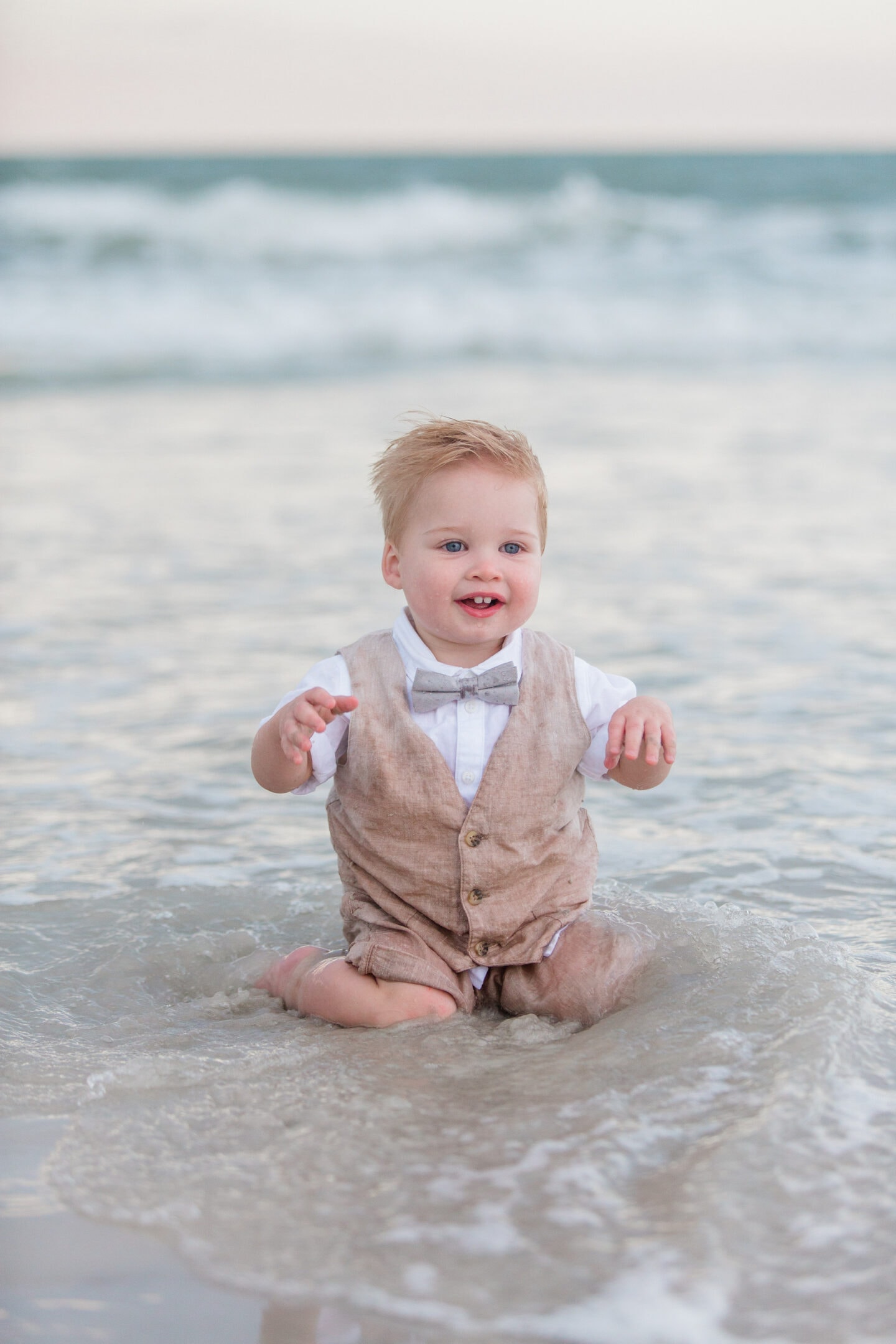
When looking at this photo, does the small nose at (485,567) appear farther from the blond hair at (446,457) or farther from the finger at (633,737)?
the finger at (633,737)

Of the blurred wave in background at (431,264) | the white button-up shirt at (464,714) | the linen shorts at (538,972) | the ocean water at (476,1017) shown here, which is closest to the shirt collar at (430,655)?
the white button-up shirt at (464,714)

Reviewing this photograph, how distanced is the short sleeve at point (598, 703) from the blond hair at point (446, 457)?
0.77 ft

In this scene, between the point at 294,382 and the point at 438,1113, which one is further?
the point at 294,382

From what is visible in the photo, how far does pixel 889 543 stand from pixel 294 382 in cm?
633

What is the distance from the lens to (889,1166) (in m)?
1.74

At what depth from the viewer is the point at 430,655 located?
→ 234 centimetres

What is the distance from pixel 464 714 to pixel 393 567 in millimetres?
272

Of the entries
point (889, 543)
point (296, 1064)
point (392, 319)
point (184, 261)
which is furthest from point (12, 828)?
point (184, 261)

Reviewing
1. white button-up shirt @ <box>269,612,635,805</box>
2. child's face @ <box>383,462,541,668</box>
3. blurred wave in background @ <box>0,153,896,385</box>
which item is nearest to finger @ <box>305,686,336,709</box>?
white button-up shirt @ <box>269,612,635,805</box>

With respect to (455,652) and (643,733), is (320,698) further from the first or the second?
(643,733)

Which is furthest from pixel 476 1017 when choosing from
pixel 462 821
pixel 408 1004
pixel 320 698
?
pixel 320 698

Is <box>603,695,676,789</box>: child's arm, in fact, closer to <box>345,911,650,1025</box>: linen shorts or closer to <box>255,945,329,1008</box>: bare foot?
<box>345,911,650,1025</box>: linen shorts

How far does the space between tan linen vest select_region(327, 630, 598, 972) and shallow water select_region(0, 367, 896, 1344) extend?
165 mm

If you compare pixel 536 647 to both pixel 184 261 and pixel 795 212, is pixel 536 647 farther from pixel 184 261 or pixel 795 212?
pixel 795 212
